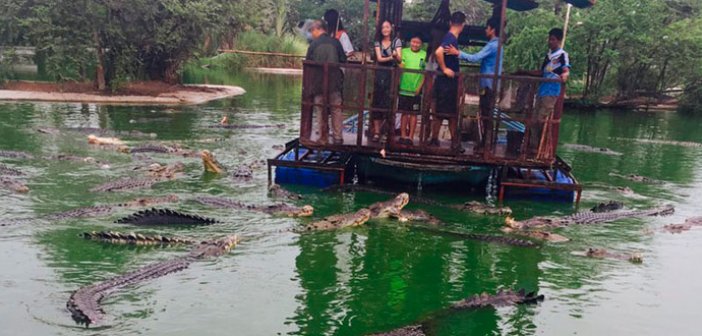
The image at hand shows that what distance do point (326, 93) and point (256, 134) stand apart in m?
7.48

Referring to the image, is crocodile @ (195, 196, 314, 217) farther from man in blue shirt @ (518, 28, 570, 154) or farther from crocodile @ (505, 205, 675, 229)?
man in blue shirt @ (518, 28, 570, 154)

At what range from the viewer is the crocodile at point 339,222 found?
8359 mm

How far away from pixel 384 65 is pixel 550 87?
8.26ft

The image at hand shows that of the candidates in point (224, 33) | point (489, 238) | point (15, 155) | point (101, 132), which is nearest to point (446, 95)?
point (489, 238)

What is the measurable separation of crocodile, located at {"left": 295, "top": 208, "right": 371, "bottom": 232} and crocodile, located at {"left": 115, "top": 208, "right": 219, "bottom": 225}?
4.68 feet

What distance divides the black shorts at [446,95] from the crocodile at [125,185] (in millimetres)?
4851

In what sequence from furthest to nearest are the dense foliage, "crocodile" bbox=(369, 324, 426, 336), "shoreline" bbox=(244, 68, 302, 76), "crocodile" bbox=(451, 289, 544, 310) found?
1. "shoreline" bbox=(244, 68, 302, 76)
2. the dense foliage
3. "crocodile" bbox=(451, 289, 544, 310)
4. "crocodile" bbox=(369, 324, 426, 336)

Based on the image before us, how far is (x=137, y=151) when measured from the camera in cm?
1314

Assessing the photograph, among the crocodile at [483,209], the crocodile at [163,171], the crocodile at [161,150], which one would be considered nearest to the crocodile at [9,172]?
the crocodile at [163,171]

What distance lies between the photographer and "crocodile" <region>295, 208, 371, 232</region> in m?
8.36

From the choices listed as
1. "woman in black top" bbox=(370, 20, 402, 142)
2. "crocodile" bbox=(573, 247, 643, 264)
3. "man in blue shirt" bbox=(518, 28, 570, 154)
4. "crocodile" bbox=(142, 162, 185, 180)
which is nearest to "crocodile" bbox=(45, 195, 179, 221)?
"crocodile" bbox=(142, 162, 185, 180)

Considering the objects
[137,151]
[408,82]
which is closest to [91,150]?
[137,151]

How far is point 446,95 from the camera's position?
938 cm

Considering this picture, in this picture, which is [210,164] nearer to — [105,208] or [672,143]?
[105,208]
